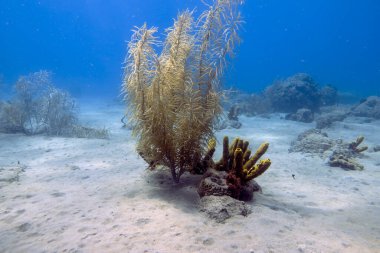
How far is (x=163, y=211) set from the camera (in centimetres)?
418

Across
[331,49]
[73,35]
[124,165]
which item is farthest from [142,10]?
[124,165]

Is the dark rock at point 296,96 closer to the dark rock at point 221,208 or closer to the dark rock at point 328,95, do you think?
the dark rock at point 328,95

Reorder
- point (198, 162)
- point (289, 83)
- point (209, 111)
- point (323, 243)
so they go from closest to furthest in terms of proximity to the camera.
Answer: point (323, 243)
point (209, 111)
point (198, 162)
point (289, 83)

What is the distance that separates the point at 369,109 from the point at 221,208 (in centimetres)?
1806

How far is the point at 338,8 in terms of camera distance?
569 ft

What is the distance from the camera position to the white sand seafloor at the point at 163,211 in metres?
3.34

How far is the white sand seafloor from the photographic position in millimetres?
3344

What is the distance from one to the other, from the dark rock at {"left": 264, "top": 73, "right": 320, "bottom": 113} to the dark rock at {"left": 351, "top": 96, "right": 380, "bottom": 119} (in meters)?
2.63

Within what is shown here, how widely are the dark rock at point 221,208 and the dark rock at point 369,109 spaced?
Answer: 16825 mm

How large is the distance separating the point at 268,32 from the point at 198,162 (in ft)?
680

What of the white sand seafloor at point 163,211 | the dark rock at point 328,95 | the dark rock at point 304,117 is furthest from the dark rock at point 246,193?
the dark rock at point 328,95

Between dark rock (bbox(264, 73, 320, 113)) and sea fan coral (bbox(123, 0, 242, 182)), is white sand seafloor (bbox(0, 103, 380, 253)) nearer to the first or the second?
sea fan coral (bbox(123, 0, 242, 182))

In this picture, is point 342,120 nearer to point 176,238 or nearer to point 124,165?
point 124,165

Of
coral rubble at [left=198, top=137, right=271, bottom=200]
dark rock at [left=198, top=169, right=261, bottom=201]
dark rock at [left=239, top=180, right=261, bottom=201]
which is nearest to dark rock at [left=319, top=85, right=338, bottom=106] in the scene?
coral rubble at [left=198, top=137, right=271, bottom=200]
